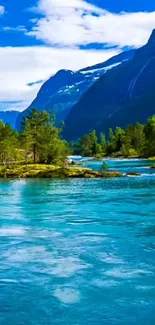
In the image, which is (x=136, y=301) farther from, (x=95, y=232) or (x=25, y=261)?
(x=95, y=232)

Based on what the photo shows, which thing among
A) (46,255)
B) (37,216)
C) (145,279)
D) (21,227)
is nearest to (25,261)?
(46,255)

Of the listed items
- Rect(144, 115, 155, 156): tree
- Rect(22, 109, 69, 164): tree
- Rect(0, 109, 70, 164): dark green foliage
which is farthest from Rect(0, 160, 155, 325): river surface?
Rect(144, 115, 155, 156): tree

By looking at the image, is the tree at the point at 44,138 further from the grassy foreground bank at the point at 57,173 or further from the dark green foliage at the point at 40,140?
the grassy foreground bank at the point at 57,173

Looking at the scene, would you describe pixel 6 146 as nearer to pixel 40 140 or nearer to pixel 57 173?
pixel 40 140

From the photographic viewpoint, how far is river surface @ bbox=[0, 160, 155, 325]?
15.5 metres

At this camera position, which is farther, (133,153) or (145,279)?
(133,153)

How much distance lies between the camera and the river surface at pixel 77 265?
15.5 metres

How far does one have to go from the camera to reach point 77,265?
68.0 feet

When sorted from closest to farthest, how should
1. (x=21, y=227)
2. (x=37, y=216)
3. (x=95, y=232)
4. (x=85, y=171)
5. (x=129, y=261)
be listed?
(x=129, y=261)
(x=95, y=232)
(x=21, y=227)
(x=37, y=216)
(x=85, y=171)

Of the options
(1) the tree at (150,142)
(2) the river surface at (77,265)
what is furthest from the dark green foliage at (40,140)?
(2) the river surface at (77,265)

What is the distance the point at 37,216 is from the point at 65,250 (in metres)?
12.2

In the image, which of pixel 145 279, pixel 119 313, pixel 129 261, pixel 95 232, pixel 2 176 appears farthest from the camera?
pixel 2 176

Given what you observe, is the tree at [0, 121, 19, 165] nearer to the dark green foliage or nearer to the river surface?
the dark green foliage

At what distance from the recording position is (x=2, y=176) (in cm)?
8556
